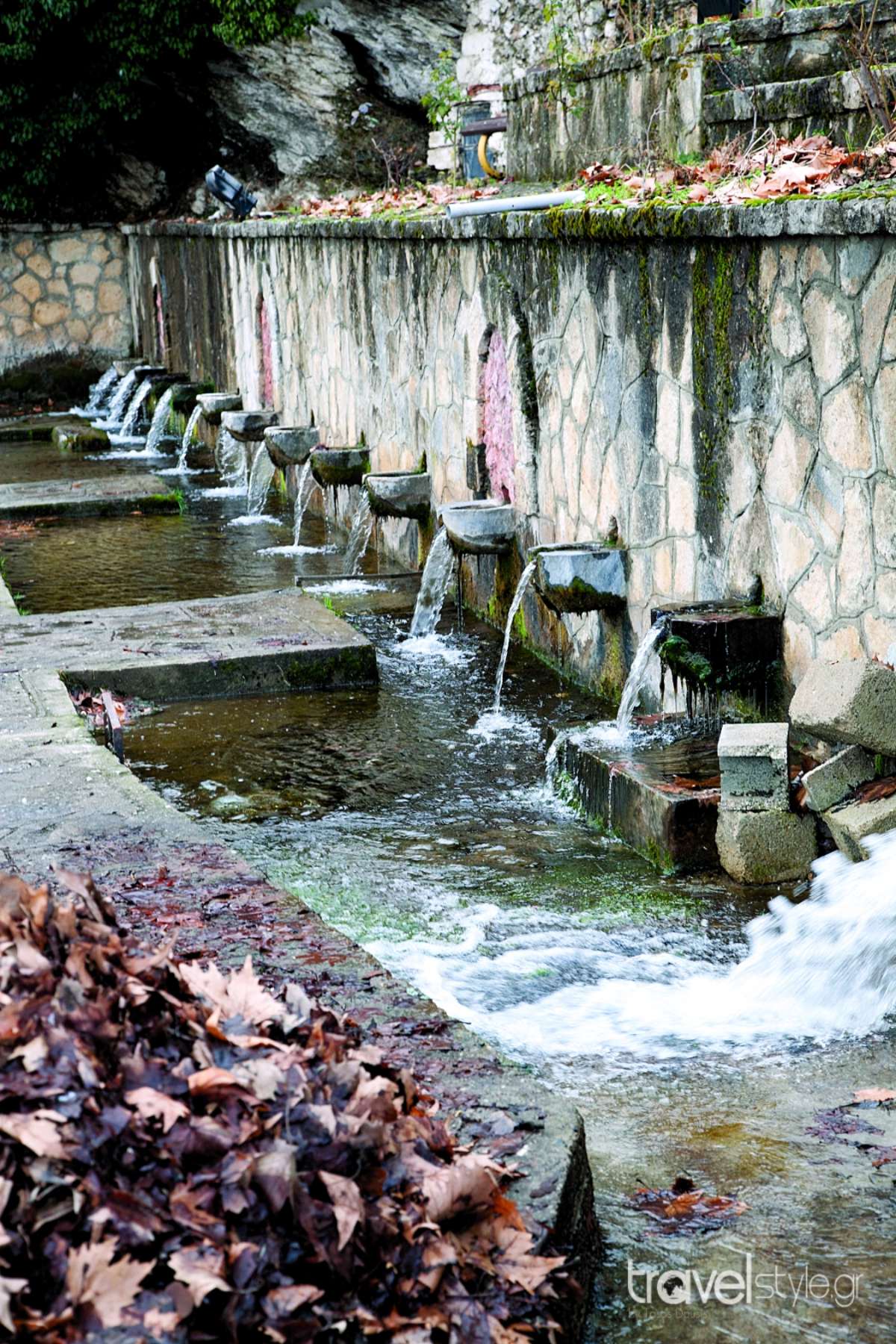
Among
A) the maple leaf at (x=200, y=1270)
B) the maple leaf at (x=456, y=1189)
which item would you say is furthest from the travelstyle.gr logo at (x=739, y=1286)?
the maple leaf at (x=200, y=1270)

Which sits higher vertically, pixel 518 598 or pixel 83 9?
pixel 83 9

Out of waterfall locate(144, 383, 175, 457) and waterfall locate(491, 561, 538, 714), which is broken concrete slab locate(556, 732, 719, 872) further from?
waterfall locate(144, 383, 175, 457)

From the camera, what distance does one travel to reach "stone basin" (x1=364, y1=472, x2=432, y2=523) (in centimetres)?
955

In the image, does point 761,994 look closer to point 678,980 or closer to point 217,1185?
point 678,980

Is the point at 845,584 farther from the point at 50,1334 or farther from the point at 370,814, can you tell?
the point at 50,1334

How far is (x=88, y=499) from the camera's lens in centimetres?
1189

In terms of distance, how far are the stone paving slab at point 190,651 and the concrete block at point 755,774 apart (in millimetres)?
2663

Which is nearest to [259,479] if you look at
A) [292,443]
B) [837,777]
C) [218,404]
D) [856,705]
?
[292,443]

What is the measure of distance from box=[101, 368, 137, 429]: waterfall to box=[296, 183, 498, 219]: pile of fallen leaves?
16.0 ft

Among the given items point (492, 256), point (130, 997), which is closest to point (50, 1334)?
point (130, 997)

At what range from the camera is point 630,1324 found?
2631 mm

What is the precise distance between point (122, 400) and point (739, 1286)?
59.3 ft

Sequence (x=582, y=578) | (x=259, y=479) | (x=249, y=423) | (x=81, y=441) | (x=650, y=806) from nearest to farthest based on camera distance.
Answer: (x=650, y=806) < (x=582, y=578) < (x=249, y=423) < (x=259, y=479) < (x=81, y=441)

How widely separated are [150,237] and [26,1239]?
19.3 metres
